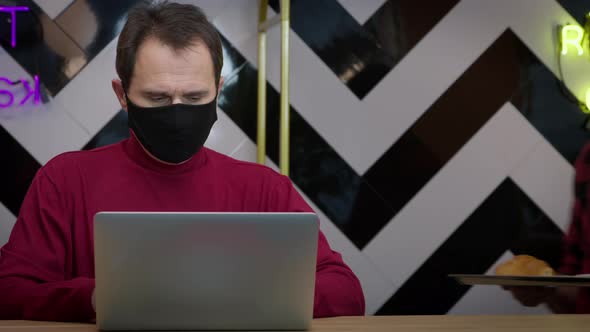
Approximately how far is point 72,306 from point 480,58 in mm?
2204

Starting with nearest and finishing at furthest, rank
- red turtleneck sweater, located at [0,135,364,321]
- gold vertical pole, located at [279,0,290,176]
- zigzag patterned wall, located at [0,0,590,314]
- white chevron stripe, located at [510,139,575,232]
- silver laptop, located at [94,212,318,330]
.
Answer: silver laptop, located at [94,212,318,330] < red turtleneck sweater, located at [0,135,364,321] < gold vertical pole, located at [279,0,290,176] < zigzag patterned wall, located at [0,0,590,314] < white chevron stripe, located at [510,139,575,232]

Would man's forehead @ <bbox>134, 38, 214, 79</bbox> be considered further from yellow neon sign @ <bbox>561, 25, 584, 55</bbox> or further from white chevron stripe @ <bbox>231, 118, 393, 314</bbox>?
yellow neon sign @ <bbox>561, 25, 584, 55</bbox>

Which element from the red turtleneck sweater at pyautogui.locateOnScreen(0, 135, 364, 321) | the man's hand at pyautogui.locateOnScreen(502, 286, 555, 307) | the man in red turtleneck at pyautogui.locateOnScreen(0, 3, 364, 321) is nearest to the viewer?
the red turtleneck sweater at pyautogui.locateOnScreen(0, 135, 364, 321)

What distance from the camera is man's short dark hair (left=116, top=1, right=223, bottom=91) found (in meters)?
1.75

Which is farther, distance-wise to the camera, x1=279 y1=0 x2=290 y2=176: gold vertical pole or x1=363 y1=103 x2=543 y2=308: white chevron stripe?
x1=363 y1=103 x2=543 y2=308: white chevron stripe

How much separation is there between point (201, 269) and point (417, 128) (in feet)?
6.87

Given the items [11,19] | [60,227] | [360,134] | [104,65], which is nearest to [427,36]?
[360,134]

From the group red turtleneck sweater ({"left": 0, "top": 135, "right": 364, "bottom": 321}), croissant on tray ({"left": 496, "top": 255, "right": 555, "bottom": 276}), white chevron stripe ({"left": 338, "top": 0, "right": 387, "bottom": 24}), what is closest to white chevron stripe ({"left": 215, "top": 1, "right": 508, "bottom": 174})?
white chevron stripe ({"left": 338, "top": 0, "right": 387, "bottom": 24})

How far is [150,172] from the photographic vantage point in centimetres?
181

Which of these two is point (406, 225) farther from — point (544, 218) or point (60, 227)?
point (60, 227)

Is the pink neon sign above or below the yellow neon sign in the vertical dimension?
above

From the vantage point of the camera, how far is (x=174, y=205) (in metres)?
1.80

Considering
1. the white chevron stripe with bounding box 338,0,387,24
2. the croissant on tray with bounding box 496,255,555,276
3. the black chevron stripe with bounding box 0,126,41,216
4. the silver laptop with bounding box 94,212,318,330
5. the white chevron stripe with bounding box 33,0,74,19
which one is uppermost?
the white chevron stripe with bounding box 33,0,74,19

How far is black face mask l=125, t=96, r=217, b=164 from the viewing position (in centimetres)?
167
